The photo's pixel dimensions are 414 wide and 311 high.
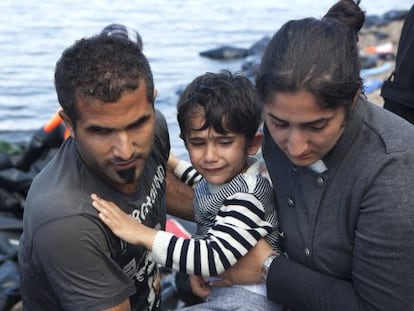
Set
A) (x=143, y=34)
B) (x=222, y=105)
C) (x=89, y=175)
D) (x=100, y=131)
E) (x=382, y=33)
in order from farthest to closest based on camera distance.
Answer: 1. (x=143, y=34)
2. (x=382, y=33)
3. (x=222, y=105)
4. (x=89, y=175)
5. (x=100, y=131)

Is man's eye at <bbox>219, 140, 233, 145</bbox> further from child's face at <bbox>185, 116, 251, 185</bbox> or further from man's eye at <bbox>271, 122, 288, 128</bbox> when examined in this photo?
man's eye at <bbox>271, 122, 288, 128</bbox>

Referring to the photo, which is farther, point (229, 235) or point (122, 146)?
point (229, 235)

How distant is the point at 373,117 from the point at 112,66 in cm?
98

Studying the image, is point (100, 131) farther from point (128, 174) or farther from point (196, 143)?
point (196, 143)

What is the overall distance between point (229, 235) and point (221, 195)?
23cm

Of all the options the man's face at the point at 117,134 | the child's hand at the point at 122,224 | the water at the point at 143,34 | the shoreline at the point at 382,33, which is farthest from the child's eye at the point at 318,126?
the shoreline at the point at 382,33

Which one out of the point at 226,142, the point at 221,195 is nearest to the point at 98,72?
the point at 226,142

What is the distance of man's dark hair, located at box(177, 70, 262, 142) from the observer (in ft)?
8.47

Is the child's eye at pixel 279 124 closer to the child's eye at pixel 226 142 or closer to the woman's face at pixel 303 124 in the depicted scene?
the woman's face at pixel 303 124

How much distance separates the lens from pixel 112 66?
2.25 metres

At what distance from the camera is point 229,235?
97.5 inches

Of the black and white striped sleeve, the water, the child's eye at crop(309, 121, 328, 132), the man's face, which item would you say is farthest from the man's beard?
the water

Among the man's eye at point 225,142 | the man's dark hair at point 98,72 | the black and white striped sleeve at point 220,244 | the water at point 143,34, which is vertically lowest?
the water at point 143,34

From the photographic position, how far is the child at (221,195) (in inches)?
96.6
